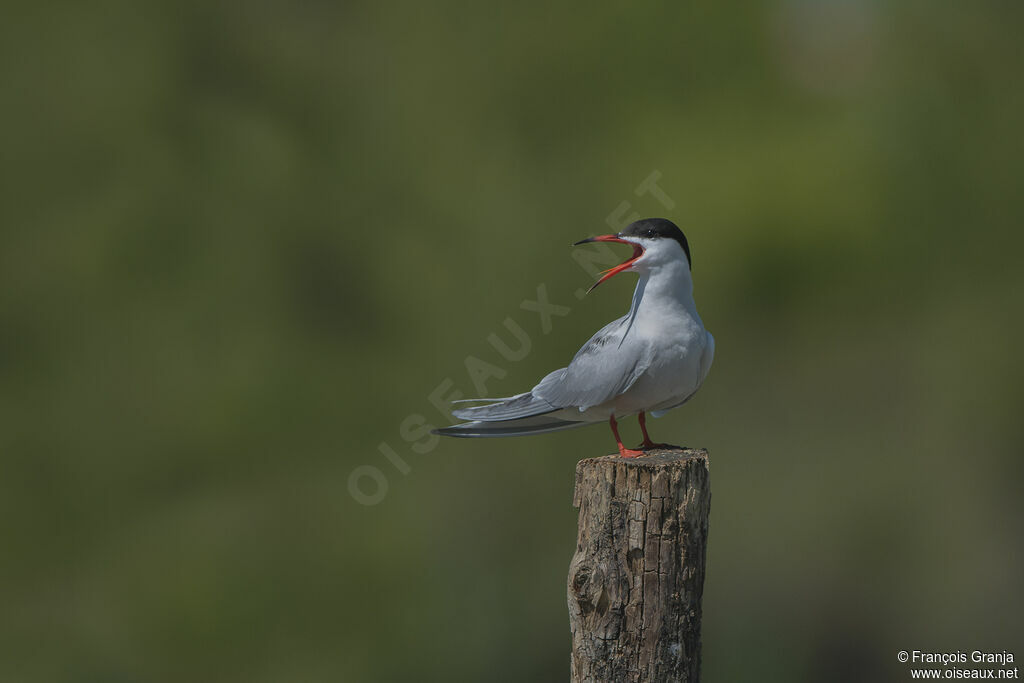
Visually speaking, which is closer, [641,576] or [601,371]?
[641,576]

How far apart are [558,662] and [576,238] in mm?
2391

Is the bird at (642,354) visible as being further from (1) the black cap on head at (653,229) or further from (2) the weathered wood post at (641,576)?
(2) the weathered wood post at (641,576)

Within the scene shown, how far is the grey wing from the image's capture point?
8.88ft

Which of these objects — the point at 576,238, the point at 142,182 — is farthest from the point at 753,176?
the point at 142,182

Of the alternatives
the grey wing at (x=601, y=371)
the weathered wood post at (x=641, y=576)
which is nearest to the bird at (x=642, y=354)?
the grey wing at (x=601, y=371)

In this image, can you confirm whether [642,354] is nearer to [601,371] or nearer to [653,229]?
[601,371]

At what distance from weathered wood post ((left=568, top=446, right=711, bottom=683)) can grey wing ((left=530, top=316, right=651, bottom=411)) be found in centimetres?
29

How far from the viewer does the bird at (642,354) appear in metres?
2.71

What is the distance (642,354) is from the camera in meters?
2.71

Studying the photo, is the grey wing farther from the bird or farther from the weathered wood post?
the weathered wood post

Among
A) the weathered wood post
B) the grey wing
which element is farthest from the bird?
the weathered wood post

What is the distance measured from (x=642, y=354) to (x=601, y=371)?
0.43ft

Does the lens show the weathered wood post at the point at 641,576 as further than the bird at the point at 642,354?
No

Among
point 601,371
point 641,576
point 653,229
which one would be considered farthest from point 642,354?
point 641,576
